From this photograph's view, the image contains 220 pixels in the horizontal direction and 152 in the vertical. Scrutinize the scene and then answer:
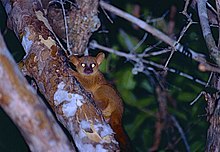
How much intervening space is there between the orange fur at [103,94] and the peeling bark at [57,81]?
56 cm

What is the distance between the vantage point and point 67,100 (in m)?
3.23

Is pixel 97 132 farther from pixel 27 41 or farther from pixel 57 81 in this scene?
pixel 27 41

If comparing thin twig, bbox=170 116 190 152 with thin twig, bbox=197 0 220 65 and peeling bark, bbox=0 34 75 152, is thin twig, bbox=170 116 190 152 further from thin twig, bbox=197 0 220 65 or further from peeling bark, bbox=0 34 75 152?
peeling bark, bbox=0 34 75 152

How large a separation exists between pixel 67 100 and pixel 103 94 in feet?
3.51

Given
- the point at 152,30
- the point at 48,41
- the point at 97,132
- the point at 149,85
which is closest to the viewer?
the point at 97,132

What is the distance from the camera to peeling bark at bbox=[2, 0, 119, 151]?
10.1 ft

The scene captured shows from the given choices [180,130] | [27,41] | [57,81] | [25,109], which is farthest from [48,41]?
[180,130]

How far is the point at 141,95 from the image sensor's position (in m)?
6.51

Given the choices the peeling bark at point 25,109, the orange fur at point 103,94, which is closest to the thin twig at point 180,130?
the orange fur at point 103,94

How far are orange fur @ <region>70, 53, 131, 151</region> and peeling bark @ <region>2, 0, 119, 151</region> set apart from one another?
0.56 metres

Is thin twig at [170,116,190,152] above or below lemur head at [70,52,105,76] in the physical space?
below

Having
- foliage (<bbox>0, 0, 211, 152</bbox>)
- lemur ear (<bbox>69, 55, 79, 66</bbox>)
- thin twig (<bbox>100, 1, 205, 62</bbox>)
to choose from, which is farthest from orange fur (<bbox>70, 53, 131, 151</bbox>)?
foliage (<bbox>0, 0, 211, 152</bbox>)

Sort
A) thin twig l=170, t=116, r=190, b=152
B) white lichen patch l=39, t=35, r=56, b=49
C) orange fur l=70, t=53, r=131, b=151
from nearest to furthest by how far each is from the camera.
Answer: white lichen patch l=39, t=35, r=56, b=49, orange fur l=70, t=53, r=131, b=151, thin twig l=170, t=116, r=190, b=152

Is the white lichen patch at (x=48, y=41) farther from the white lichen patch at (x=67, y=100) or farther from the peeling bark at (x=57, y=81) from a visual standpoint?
the white lichen patch at (x=67, y=100)
